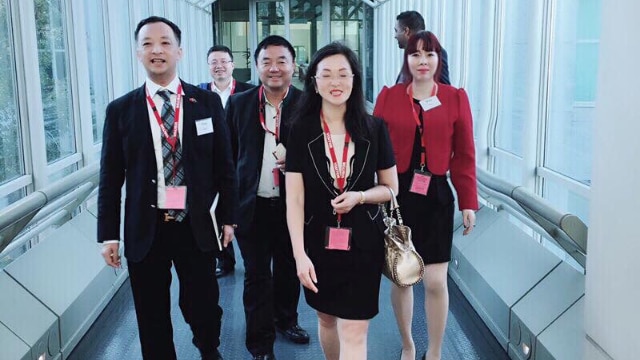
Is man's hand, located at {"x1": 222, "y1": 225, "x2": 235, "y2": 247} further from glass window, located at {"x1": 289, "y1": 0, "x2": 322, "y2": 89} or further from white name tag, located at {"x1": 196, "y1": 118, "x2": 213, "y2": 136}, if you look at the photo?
glass window, located at {"x1": 289, "y1": 0, "x2": 322, "y2": 89}

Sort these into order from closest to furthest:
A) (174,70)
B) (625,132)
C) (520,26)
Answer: (625,132) → (174,70) → (520,26)

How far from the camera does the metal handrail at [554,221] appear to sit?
330 centimetres

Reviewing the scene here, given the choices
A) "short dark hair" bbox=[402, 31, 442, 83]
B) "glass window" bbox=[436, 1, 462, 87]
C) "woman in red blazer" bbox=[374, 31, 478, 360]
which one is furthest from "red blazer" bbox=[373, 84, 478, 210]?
"glass window" bbox=[436, 1, 462, 87]

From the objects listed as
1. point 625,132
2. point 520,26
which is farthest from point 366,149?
point 520,26

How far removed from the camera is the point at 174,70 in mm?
3271

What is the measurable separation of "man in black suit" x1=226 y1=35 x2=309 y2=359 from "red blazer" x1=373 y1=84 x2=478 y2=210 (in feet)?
2.07

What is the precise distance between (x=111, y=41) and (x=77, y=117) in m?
1.46

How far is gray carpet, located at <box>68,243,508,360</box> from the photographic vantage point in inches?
160

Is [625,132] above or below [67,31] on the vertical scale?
below

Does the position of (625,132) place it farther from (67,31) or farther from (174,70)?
(67,31)

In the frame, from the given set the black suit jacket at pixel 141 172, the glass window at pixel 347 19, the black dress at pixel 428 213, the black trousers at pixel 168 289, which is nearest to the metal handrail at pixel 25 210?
the black suit jacket at pixel 141 172

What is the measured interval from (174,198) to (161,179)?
12 centimetres

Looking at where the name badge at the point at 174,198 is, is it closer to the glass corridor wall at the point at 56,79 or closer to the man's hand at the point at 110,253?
the man's hand at the point at 110,253

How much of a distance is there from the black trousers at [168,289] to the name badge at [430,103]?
1334mm
